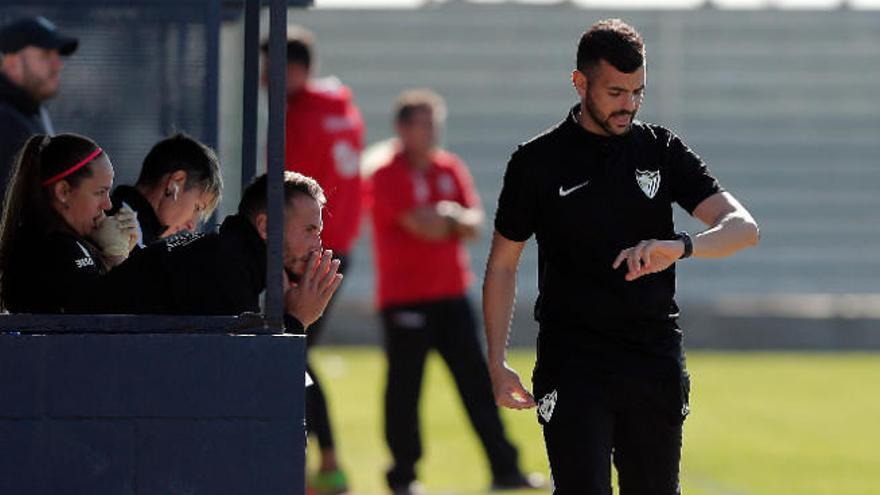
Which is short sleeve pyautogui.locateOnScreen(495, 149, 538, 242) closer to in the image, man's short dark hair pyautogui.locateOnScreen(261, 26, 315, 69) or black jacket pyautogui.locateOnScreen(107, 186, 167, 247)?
black jacket pyautogui.locateOnScreen(107, 186, 167, 247)

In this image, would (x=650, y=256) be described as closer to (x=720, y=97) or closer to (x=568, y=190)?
(x=568, y=190)

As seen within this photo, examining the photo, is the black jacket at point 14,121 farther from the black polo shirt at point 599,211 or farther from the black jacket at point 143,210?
the black polo shirt at point 599,211

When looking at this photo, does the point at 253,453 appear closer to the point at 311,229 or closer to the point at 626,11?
the point at 311,229

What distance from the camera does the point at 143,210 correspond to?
622 cm

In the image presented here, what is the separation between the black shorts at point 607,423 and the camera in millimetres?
6184

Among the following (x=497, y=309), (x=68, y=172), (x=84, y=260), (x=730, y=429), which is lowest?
(x=730, y=429)

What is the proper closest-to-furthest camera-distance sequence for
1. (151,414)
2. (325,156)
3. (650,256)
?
(151,414) < (650,256) < (325,156)

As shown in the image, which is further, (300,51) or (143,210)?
(300,51)

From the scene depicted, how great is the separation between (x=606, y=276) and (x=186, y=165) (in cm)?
131

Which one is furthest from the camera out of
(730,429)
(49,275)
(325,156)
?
(730,429)

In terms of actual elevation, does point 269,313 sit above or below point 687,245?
below

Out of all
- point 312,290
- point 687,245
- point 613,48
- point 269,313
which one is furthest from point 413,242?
point 269,313

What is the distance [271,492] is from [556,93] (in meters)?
22.4

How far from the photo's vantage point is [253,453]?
527 cm
